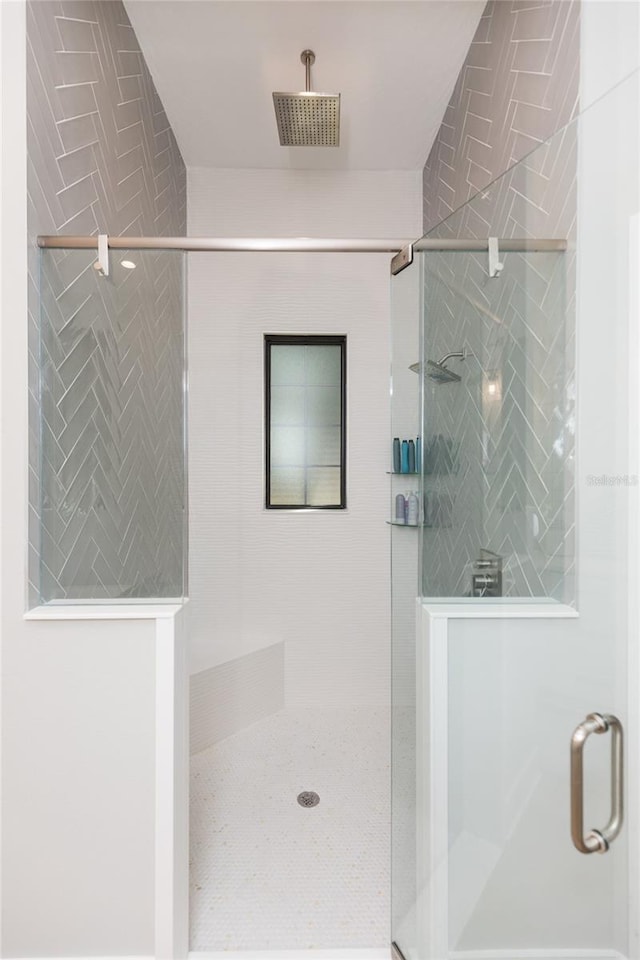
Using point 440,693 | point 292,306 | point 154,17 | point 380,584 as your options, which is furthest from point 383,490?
point 154,17

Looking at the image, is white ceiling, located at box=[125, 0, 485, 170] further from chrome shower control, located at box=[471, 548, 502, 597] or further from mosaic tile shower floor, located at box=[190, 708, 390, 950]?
mosaic tile shower floor, located at box=[190, 708, 390, 950]

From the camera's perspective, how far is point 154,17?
184 cm

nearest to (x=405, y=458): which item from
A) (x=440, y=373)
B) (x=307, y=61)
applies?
(x=440, y=373)

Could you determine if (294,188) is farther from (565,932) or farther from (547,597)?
(565,932)

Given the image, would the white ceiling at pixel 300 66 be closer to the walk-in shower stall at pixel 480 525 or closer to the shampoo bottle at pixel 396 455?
the walk-in shower stall at pixel 480 525

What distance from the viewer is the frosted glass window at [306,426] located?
2.87 metres

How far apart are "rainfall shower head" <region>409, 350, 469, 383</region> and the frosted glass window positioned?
5.24 feet

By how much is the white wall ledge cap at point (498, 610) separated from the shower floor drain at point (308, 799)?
118 cm

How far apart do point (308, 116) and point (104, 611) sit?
209cm

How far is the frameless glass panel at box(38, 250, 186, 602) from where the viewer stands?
4.28 ft

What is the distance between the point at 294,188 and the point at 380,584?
224 centimetres

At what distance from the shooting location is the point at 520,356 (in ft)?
3.43

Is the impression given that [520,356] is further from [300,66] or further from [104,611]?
[300,66]

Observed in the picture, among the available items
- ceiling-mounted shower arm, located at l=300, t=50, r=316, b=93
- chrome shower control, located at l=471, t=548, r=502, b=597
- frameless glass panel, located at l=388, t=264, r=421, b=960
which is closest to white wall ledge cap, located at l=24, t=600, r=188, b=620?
frameless glass panel, located at l=388, t=264, r=421, b=960
